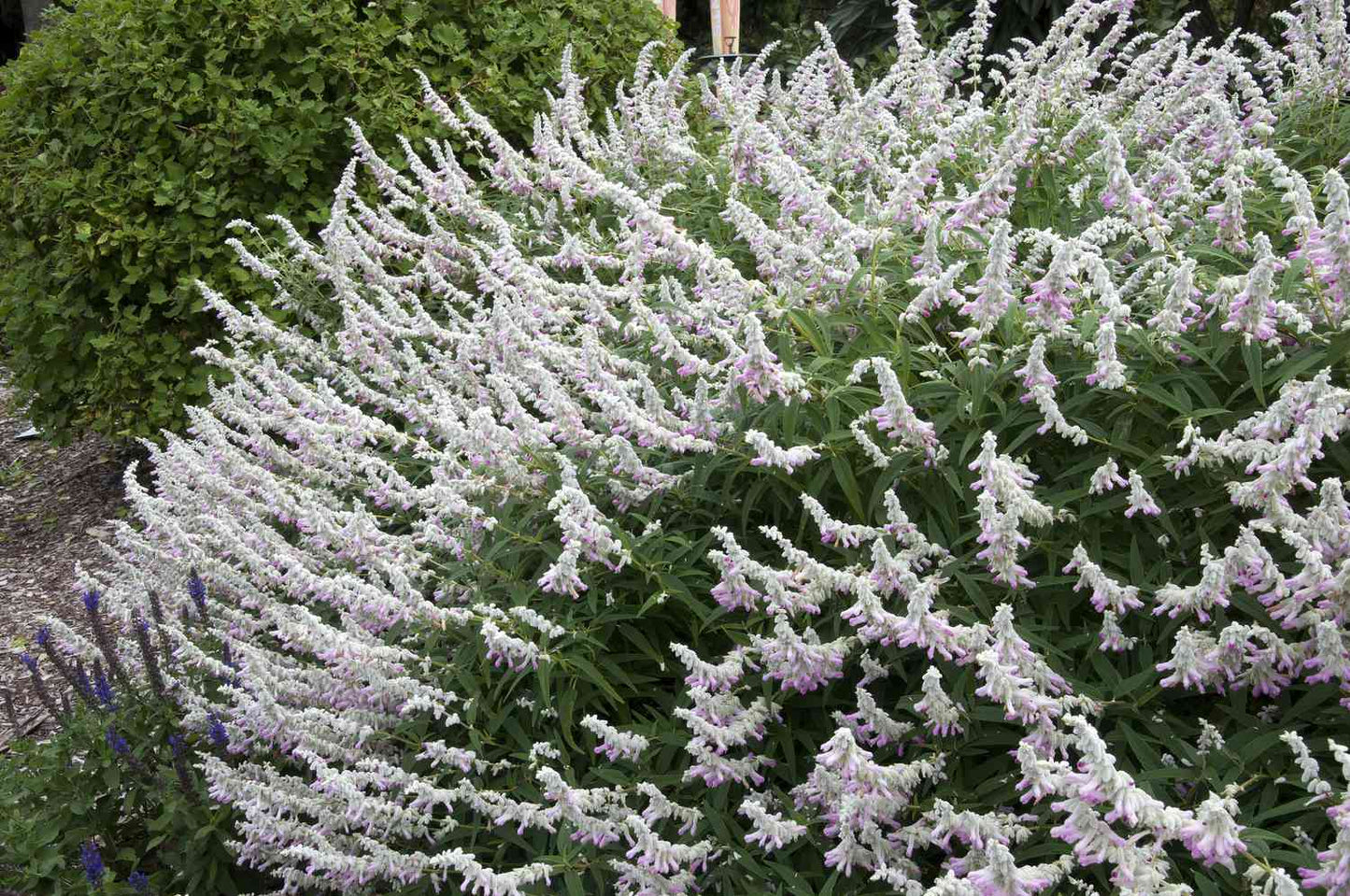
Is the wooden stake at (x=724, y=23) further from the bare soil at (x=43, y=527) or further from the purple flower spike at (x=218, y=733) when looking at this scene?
the purple flower spike at (x=218, y=733)

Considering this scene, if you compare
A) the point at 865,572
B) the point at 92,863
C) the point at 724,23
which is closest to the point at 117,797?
the point at 92,863

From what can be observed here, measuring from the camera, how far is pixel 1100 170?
4.13 meters

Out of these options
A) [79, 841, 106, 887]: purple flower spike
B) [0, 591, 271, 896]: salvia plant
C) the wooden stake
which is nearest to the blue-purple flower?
[0, 591, 271, 896]: salvia plant

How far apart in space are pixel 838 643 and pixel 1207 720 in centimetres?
74

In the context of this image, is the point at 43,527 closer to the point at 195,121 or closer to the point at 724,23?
the point at 195,121

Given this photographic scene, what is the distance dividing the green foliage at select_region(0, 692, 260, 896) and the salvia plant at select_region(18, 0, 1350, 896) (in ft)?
0.44

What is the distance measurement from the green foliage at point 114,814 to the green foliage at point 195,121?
2.69 meters

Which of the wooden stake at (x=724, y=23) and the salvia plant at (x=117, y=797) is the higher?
the wooden stake at (x=724, y=23)

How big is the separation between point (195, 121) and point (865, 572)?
5.05 meters

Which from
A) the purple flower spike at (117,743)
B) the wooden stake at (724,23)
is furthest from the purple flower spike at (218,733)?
the wooden stake at (724,23)

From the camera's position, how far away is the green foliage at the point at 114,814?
3541mm

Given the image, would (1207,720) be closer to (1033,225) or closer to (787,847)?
(787,847)

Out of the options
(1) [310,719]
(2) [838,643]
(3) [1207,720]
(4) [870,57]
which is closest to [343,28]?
(1) [310,719]

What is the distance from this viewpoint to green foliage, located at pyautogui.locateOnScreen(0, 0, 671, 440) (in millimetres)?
6297
